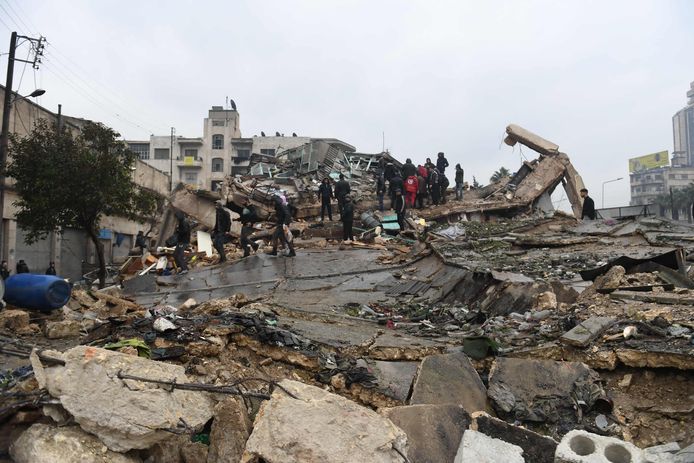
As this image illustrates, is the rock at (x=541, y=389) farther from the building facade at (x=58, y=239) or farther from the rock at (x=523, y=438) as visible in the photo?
the building facade at (x=58, y=239)

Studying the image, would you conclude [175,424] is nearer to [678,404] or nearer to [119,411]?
[119,411]

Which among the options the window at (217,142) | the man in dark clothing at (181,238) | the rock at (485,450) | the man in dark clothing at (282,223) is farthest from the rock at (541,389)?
the window at (217,142)

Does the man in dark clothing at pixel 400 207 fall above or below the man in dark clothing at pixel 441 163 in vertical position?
below

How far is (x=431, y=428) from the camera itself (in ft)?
10.6

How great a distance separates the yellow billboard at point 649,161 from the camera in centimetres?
7538

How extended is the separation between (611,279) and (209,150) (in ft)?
163

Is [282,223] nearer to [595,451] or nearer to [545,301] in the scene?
[545,301]

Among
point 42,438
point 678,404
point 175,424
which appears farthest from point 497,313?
point 42,438

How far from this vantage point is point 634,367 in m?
3.77

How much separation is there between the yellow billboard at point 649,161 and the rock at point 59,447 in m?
89.1

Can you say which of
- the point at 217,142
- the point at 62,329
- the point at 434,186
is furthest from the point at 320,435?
the point at 217,142

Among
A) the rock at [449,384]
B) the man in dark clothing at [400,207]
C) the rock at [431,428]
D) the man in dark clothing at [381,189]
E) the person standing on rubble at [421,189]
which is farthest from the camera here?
the person standing on rubble at [421,189]

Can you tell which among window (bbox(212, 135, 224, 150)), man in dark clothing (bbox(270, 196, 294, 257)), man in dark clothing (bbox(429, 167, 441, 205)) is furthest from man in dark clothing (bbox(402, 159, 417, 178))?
window (bbox(212, 135, 224, 150))

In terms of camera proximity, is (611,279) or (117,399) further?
(611,279)
